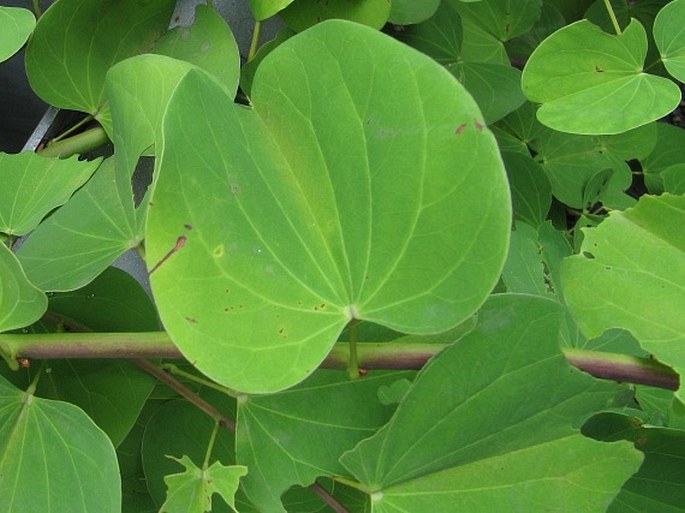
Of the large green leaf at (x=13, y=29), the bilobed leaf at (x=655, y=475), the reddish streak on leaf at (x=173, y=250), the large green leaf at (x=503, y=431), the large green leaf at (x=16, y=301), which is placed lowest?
the bilobed leaf at (x=655, y=475)

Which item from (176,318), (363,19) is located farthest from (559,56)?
(176,318)

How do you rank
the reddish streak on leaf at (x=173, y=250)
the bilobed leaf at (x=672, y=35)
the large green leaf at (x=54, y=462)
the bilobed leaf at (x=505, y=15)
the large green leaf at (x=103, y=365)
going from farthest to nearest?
1. the bilobed leaf at (x=505, y=15)
2. the bilobed leaf at (x=672, y=35)
3. the large green leaf at (x=103, y=365)
4. the large green leaf at (x=54, y=462)
5. the reddish streak on leaf at (x=173, y=250)

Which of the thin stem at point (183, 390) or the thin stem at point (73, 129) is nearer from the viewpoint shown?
the thin stem at point (183, 390)

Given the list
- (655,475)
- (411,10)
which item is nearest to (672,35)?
(411,10)

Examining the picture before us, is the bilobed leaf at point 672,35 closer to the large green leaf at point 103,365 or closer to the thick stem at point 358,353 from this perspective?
the thick stem at point 358,353

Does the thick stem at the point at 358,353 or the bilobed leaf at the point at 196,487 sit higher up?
the thick stem at the point at 358,353

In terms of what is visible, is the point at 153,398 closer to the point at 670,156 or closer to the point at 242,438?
the point at 242,438

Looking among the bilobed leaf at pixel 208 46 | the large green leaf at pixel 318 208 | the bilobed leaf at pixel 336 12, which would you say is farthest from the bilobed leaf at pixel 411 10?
the large green leaf at pixel 318 208

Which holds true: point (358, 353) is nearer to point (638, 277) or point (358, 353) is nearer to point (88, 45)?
point (638, 277)
